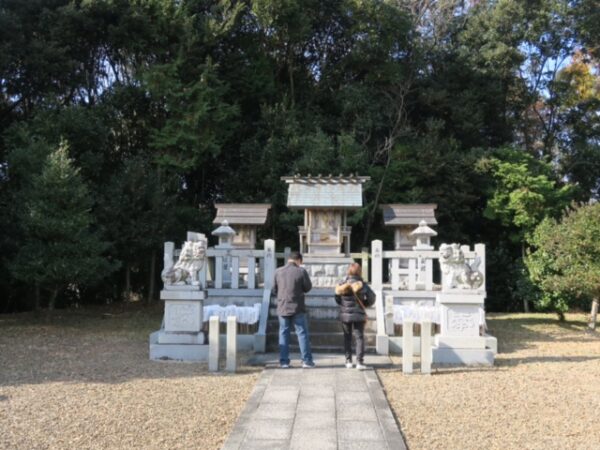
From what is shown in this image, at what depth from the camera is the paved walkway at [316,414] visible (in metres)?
4.98

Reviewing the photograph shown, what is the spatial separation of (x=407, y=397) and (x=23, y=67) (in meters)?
16.4

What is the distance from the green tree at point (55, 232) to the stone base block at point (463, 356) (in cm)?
835

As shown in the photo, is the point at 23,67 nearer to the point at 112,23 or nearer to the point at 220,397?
the point at 112,23

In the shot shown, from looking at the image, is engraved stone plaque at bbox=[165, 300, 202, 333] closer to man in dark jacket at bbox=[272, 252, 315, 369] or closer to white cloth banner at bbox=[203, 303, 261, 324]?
white cloth banner at bbox=[203, 303, 261, 324]

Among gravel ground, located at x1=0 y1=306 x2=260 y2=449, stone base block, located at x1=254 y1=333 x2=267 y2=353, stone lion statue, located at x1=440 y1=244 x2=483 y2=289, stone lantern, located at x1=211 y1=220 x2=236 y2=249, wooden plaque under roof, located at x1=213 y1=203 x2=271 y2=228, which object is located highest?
wooden plaque under roof, located at x1=213 y1=203 x2=271 y2=228

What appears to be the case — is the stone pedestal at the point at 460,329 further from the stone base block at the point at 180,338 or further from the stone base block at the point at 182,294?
the stone base block at the point at 182,294

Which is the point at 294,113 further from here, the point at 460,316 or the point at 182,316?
the point at 460,316

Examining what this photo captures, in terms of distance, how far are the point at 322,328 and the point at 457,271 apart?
2.78 meters

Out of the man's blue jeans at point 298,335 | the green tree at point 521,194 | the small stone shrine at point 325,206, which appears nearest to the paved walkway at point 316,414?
the man's blue jeans at point 298,335

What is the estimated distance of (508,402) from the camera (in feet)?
21.5

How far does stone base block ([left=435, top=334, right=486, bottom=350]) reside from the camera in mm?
9102

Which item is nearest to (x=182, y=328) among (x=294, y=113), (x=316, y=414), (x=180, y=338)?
(x=180, y=338)

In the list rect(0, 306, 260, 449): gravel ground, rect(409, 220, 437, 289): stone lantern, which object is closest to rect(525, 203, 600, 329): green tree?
rect(409, 220, 437, 289): stone lantern

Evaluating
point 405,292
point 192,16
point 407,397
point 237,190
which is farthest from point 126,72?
point 407,397
